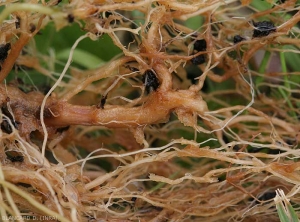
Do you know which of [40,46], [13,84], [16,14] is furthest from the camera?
[40,46]

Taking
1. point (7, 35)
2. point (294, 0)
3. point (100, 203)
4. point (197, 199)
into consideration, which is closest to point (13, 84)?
point (7, 35)

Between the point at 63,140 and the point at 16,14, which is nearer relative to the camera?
the point at 16,14

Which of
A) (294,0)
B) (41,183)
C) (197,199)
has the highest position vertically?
(294,0)

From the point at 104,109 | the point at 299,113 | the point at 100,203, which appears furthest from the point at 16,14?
the point at 299,113

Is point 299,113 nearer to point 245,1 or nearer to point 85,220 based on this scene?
point 245,1

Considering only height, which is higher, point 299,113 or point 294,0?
point 294,0

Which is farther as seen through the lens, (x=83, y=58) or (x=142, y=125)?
(x=83, y=58)

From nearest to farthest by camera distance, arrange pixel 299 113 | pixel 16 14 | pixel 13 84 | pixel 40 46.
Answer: pixel 16 14 → pixel 13 84 → pixel 299 113 → pixel 40 46

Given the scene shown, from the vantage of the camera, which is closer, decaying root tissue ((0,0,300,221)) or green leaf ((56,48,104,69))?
decaying root tissue ((0,0,300,221))

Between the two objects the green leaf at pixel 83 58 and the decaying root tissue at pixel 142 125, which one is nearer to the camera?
the decaying root tissue at pixel 142 125
